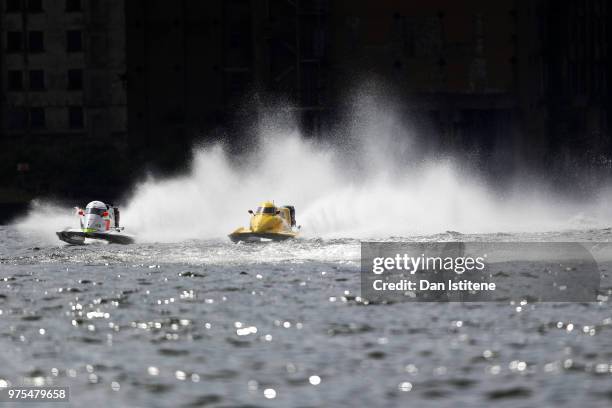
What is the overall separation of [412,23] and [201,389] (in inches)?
2667

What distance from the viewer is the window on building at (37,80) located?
313 feet

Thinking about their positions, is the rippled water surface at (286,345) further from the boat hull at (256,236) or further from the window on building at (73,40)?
the window on building at (73,40)

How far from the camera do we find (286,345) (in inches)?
842

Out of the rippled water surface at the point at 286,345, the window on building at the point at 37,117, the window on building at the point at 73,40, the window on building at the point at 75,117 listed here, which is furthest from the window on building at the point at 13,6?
the rippled water surface at the point at 286,345

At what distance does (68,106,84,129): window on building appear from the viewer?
95.0 metres

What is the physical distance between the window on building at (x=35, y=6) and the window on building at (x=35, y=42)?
167cm

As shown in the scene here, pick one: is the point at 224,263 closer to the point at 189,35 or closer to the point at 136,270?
the point at 136,270

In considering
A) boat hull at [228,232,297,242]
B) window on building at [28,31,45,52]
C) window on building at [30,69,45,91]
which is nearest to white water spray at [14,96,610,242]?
boat hull at [228,232,297,242]

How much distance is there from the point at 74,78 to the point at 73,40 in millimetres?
2908

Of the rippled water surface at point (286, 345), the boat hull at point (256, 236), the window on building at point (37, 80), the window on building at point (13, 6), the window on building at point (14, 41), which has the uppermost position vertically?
the window on building at point (13, 6)

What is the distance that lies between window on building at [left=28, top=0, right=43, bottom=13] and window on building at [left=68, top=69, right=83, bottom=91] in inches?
209

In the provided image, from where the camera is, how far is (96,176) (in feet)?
281

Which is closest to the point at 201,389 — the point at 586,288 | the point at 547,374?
the point at 547,374

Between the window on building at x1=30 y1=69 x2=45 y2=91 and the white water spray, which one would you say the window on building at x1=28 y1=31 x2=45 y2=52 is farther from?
the white water spray
